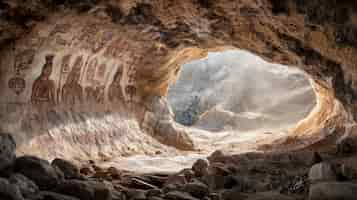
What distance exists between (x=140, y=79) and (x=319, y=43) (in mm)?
4782

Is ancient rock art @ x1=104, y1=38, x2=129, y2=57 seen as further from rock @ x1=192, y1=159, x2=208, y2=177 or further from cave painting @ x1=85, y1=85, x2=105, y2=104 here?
rock @ x1=192, y1=159, x2=208, y2=177

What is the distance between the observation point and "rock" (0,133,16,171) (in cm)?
289

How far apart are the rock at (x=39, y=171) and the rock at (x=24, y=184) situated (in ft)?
0.42

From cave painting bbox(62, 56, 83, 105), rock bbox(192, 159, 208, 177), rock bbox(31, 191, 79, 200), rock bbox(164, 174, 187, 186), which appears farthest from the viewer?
cave painting bbox(62, 56, 83, 105)

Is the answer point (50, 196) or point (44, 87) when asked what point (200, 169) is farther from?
point (44, 87)

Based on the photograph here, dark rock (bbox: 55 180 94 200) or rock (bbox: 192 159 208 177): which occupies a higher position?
dark rock (bbox: 55 180 94 200)

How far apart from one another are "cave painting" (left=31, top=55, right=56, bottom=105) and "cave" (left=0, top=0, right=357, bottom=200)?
17 mm

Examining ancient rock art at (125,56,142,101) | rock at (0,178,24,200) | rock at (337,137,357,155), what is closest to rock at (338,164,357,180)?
rock at (337,137,357,155)

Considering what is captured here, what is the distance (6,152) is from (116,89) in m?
4.89

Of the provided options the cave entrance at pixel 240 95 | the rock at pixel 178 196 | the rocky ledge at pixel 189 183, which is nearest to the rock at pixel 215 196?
the rocky ledge at pixel 189 183

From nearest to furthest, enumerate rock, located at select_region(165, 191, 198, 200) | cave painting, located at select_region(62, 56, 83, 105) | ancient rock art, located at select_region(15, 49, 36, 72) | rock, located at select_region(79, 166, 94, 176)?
rock, located at select_region(165, 191, 198, 200), rock, located at select_region(79, 166, 94, 176), ancient rock art, located at select_region(15, 49, 36, 72), cave painting, located at select_region(62, 56, 83, 105)

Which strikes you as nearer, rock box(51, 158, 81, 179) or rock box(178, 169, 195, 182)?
rock box(51, 158, 81, 179)

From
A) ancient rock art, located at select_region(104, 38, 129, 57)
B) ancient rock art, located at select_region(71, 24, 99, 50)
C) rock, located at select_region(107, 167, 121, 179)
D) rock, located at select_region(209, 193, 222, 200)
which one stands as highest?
ancient rock art, located at select_region(71, 24, 99, 50)

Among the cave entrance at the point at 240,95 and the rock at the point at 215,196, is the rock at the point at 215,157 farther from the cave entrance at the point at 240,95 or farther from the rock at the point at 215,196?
the cave entrance at the point at 240,95
